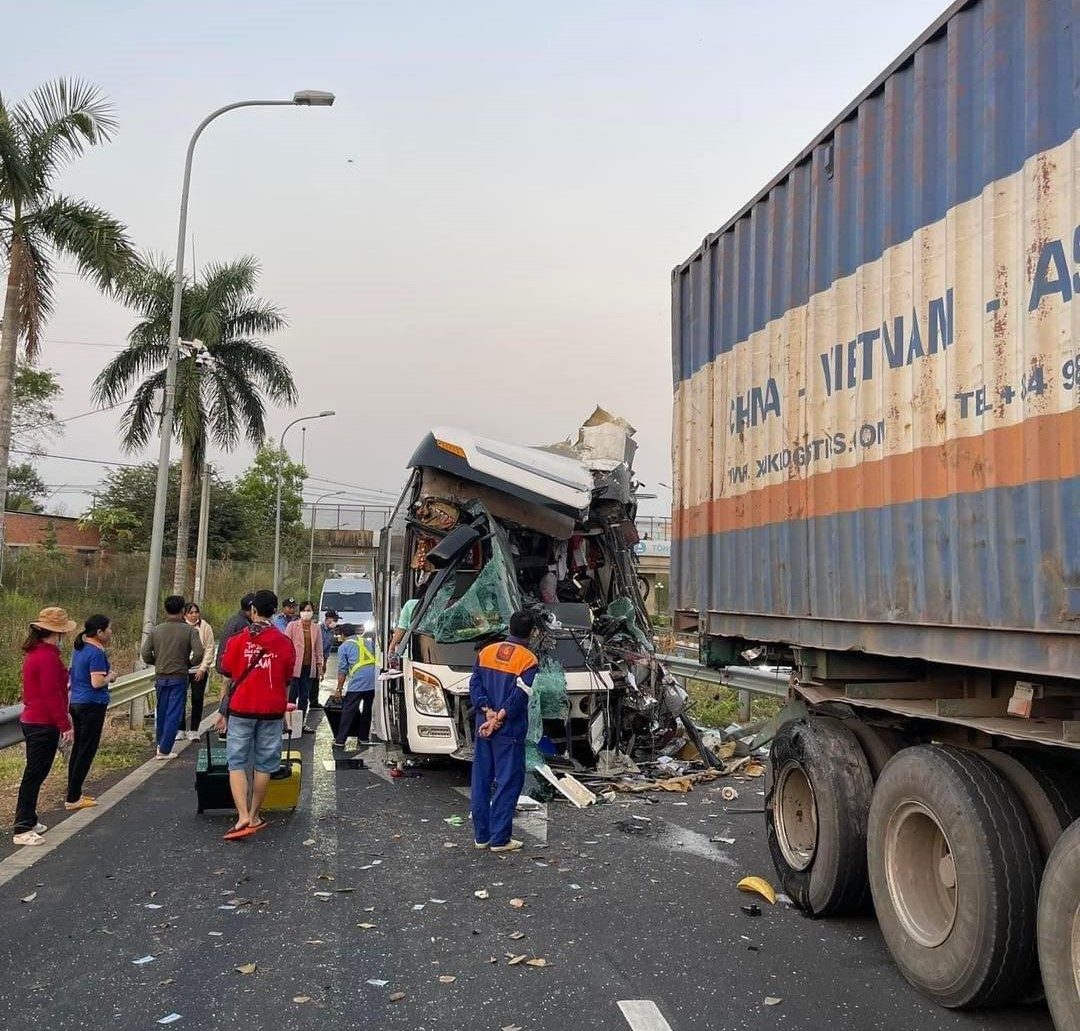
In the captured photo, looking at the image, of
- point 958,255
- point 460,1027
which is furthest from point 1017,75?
point 460,1027

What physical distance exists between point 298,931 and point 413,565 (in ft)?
17.2

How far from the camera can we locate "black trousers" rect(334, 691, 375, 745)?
10.9 metres

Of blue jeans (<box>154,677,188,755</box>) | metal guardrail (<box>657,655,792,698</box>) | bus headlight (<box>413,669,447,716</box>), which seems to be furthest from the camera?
blue jeans (<box>154,677,188,755</box>)

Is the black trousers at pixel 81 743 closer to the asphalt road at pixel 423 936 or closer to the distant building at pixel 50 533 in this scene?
the asphalt road at pixel 423 936

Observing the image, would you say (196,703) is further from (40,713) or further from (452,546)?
(40,713)

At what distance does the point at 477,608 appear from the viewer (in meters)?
Answer: 9.09

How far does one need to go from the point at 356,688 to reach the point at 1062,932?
840 cm

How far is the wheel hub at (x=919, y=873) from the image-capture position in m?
4.23

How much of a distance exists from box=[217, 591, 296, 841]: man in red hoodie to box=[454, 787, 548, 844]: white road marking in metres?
1.89

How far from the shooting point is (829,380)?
16.0 feet

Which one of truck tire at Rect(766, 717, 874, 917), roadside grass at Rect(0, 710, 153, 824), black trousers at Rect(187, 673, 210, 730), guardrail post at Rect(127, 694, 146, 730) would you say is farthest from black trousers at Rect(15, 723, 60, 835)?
guardrail post at Rect(127, 694, 146, 730)

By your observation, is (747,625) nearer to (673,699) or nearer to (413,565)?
(673,699)

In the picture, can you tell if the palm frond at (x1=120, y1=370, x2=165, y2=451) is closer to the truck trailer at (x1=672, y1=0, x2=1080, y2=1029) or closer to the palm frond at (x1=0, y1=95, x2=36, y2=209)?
the palm frond at (x1=0, y1=95, x2=36, y2=209)

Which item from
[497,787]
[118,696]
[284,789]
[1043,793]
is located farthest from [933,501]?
[118,696]
